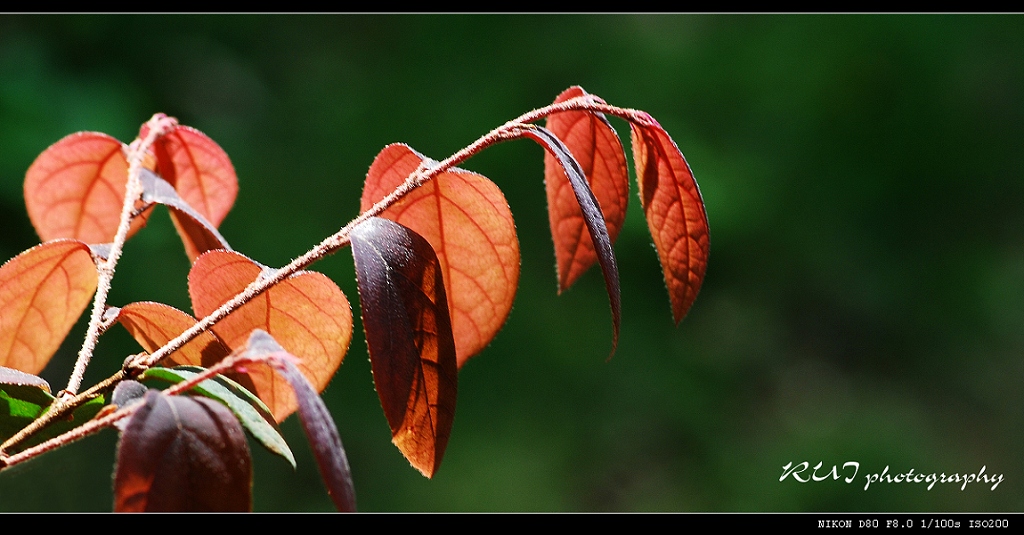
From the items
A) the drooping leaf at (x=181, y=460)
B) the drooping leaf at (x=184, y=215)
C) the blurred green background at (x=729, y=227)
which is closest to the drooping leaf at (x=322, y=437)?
the drooping leaf at (x=181, y=460)

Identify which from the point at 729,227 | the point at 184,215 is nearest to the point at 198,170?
the point at 184,215

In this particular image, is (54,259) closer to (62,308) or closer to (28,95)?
(62,308)

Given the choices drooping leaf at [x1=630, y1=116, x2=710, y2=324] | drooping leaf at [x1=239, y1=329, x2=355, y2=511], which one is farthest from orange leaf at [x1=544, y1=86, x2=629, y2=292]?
drooping leaf at [x1=239, y1=329, x2=355, y2=511]

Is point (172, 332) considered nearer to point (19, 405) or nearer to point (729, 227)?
point (19, 405)

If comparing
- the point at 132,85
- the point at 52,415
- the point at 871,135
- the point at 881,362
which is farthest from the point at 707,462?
the point at 52,415

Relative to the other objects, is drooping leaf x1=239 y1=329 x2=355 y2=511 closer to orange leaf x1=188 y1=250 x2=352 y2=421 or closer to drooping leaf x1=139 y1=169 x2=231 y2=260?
orange leaf x1=188 y1=250 x2=352 y2=421

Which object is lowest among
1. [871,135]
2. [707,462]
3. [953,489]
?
[953,489]
